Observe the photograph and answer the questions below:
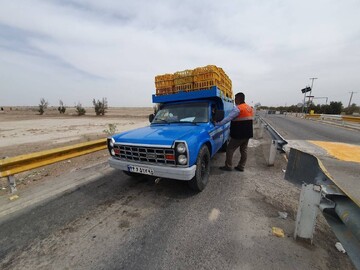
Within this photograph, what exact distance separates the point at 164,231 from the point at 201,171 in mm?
1530

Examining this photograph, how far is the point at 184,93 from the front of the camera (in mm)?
5242

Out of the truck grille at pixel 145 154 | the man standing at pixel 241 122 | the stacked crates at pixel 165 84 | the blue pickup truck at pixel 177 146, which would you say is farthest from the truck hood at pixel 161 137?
the stacked crates at pixel 165 84

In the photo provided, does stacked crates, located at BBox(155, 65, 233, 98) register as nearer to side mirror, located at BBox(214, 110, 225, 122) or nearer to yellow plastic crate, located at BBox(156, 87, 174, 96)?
yellow plastic crate, located at BBox(156, 87, 174, 96)

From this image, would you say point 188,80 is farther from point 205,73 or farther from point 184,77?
point 205,73

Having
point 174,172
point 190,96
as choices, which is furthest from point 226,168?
point 174,172

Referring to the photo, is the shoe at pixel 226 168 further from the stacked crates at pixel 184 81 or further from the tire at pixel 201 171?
the stacked crates at pixel 184 81

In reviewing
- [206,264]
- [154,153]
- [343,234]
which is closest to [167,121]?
[154,153]

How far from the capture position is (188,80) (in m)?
5.50

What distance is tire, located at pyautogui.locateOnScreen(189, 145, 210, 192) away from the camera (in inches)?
144

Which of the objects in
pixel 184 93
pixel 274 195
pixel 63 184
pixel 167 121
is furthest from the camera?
pixel 184 93

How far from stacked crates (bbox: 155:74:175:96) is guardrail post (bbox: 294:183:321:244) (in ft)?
14.4

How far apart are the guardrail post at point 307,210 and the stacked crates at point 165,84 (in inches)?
173

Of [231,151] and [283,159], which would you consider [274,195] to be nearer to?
[231,151]

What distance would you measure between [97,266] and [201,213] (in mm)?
1693
